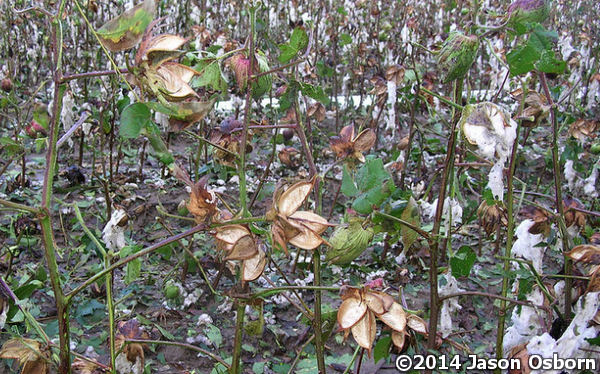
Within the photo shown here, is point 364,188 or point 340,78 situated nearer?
point 364,188

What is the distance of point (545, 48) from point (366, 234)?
1.66ft

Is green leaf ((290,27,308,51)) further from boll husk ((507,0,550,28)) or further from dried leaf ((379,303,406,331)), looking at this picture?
dried leaf ((379,303,406,331))

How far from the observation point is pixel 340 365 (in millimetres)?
1500

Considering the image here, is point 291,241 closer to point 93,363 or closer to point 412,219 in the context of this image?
point 412,219

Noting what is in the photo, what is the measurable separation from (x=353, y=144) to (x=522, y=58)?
37cm

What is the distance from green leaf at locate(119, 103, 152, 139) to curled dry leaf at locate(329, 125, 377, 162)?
0.51 metres

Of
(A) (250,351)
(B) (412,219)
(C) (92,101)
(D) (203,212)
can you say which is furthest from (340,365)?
(C) (92,101)

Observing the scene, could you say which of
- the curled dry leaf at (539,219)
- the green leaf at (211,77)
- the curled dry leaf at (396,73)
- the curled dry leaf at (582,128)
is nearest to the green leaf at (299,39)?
the green leaf at (211,77)

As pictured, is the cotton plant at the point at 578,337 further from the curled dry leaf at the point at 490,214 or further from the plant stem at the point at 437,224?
the curled dry leaf at the point at 490,214

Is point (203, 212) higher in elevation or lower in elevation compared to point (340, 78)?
higher

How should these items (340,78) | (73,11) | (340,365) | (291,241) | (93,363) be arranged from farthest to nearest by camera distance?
(340,78) < (73,11) < (340,365) < (93,363) < (291,241)

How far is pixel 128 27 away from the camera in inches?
27.3

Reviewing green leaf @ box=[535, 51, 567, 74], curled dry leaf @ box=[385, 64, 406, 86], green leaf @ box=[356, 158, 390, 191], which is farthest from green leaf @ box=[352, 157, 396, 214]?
curled dry leaf @ box=[385, 64, 406, 86]

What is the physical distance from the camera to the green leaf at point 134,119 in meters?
0.74
